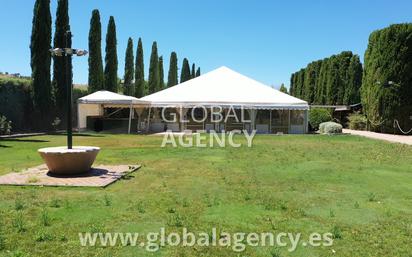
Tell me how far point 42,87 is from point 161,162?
15279mm

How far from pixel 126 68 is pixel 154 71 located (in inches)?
291

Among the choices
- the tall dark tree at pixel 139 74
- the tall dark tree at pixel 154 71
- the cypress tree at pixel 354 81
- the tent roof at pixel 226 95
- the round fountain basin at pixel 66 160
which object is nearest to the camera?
the round fountain basin at pixel 66 160

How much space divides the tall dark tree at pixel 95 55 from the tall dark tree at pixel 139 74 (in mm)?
11111

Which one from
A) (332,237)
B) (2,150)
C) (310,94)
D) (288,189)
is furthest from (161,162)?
(310,94)

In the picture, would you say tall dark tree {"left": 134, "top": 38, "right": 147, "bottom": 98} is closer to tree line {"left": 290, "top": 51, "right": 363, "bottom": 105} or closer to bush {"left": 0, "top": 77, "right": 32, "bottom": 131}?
tree line {"left": 290, "top": 51, "right": 363, "bottom": 105}

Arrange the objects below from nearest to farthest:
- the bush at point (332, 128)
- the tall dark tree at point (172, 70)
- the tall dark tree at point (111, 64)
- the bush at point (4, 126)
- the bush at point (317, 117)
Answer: the bush at point (4, 126)
the bush at point (332, 128)
the bush at point (317, 117)
the tall dark tree at point (111, 64)
the tall dark tree at point (172, 70)

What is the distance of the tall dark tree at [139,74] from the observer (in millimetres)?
43000

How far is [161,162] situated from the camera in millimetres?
11805

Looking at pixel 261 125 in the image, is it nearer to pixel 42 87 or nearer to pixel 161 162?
pixel 42 87

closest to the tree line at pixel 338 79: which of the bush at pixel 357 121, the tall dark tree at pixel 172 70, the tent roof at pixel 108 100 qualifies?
the bush at pixel 357 121

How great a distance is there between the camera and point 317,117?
101 feet

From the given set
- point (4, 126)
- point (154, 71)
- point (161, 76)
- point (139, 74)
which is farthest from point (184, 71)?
point (4, 126)

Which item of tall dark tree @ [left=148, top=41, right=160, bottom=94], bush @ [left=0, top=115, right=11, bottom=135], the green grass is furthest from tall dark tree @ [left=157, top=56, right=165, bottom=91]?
the green grass

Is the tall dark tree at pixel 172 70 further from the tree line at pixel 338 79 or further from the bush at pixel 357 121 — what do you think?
the bush at pixel 357 121
